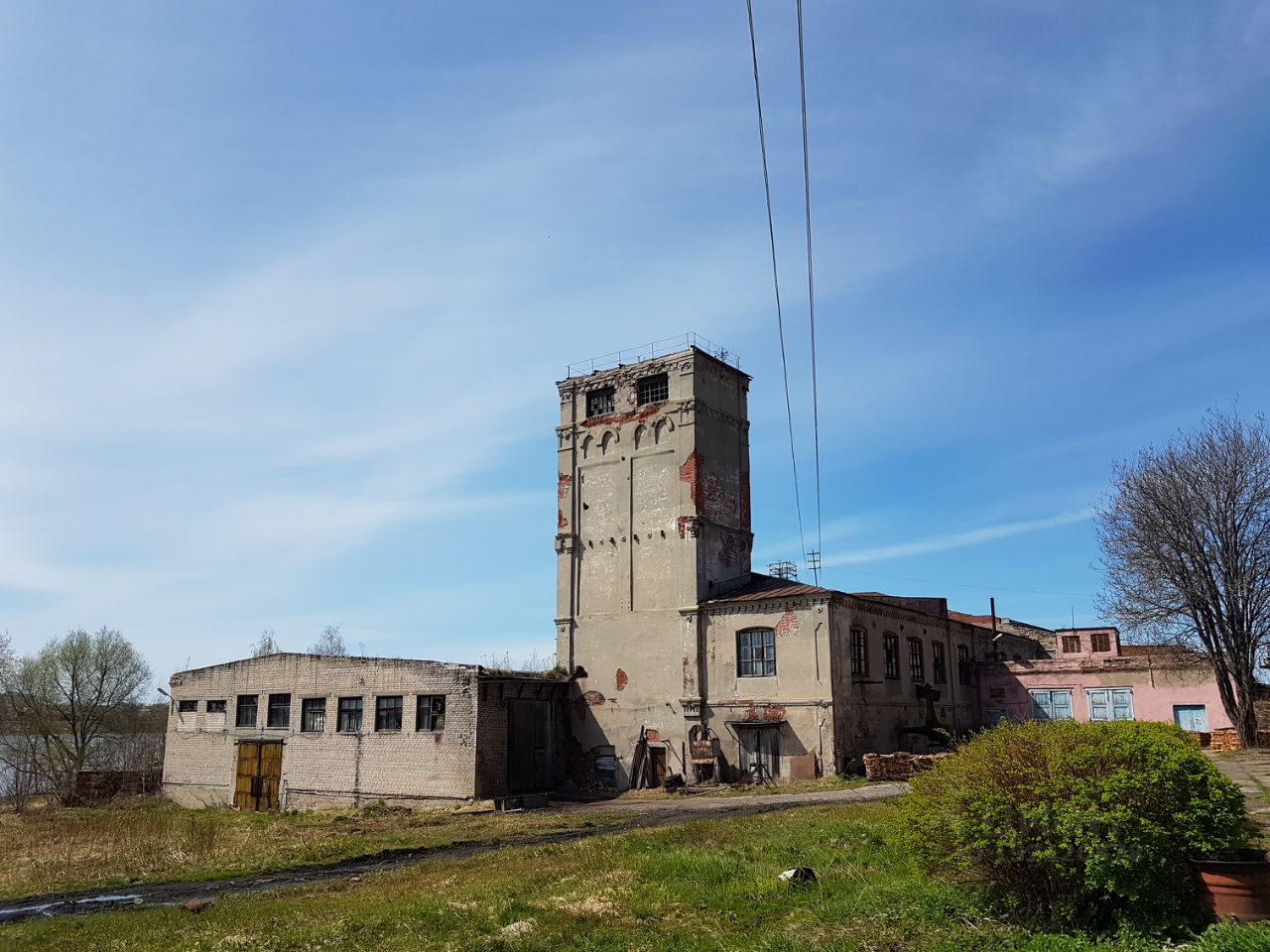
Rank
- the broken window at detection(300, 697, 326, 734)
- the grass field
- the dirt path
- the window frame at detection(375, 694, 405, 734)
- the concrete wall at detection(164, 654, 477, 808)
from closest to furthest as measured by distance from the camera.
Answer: the dirt path → the grass field → the concrete wall at detection(164, 654, 477, 808) → the window frame at detection(375, 694, 405, 734) → the broken window at detection(300, 697, 326, 734)

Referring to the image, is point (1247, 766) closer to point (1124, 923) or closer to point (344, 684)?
point (1124, 923)

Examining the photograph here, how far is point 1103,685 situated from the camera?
124 ft

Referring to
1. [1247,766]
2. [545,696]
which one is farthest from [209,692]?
[1247,766]

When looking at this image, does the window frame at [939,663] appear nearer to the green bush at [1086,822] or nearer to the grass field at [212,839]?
the grass field at [212,839]

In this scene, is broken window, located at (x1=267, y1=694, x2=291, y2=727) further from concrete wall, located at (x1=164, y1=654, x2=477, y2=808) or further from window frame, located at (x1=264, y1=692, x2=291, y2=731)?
concrete wall, located at (x1=164, y1=654, x2=477, y2=808)

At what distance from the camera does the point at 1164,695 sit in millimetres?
36594

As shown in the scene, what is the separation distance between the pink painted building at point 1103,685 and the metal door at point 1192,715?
0.08ft

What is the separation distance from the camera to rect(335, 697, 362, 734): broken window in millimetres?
32719

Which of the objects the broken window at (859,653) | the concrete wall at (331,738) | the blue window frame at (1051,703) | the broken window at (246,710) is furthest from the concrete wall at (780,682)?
the broken window at (246,710)

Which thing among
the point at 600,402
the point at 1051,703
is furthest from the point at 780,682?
the point at 1051,703

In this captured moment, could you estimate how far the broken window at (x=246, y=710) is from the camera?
3562 cm

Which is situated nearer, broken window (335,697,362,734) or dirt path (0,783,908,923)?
dirt path (0,783,908,923)

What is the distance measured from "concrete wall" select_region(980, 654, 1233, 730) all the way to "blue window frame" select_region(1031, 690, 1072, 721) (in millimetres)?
167

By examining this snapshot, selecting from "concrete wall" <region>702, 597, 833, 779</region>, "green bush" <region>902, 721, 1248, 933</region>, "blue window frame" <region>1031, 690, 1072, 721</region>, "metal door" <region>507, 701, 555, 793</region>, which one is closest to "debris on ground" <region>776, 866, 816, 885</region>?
"green bush" <region>902, 721, 1248, 933</region>
